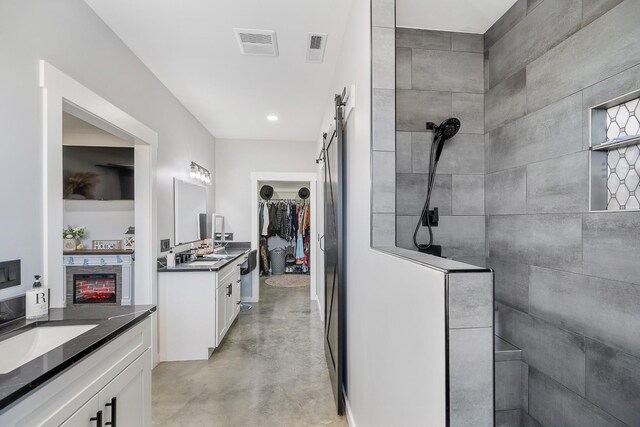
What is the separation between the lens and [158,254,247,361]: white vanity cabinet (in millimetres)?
2898

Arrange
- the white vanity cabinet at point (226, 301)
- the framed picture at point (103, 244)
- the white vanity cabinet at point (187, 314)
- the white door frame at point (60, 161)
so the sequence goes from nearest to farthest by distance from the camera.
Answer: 1. the white door frame at point (60, 161)
2. the white vanity cabinet at point (187, 314)
3. the white vanity cabinet at point (226, 301)
4. the framed picture at point (103, 244)

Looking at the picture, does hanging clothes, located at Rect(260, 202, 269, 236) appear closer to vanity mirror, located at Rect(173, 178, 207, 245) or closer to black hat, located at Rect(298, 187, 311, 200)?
black hat, located at Rect(298, 187, 311, 200)

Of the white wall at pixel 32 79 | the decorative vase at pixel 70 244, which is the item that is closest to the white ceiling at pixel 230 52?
the white wall at pixel 32 79

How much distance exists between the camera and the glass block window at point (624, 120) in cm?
124

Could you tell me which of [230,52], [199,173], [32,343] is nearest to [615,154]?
[230,52]

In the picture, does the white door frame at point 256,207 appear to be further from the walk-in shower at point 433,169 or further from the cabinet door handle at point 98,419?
the cabinet door handle at point 98,419

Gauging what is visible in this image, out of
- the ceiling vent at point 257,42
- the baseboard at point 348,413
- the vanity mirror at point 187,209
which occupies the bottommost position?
the baseboard at point 348,413

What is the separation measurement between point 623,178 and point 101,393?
236cm

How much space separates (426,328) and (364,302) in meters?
0.76

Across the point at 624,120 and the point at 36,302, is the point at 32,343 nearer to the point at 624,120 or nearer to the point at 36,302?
the point at 36,302

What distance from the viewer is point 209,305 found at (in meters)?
2.95

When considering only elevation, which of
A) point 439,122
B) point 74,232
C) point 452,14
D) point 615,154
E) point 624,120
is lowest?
point 74,232

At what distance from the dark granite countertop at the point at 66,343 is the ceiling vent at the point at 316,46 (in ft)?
6.93

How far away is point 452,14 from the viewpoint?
1916 mm
